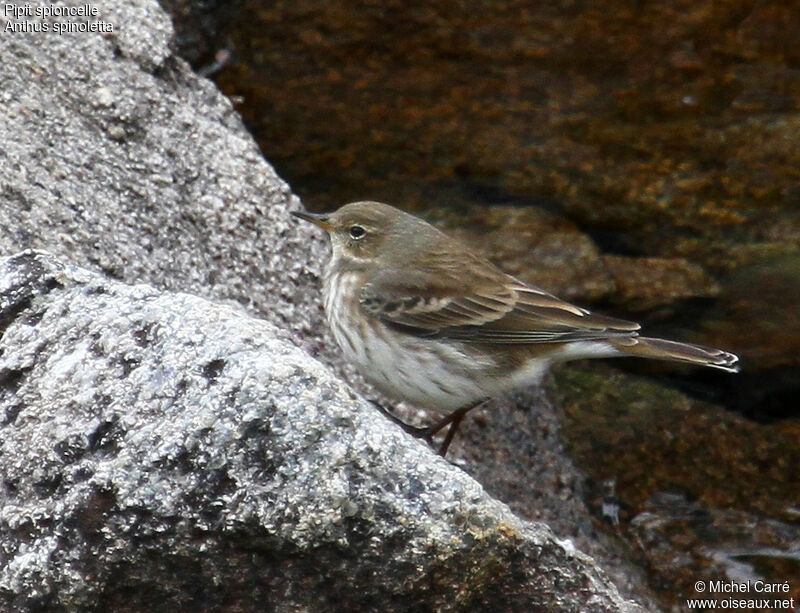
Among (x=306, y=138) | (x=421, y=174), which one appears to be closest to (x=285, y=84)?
(x=306, y=138)

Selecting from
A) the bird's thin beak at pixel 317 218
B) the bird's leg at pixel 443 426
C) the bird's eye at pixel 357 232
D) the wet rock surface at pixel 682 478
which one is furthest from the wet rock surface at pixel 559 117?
the bird's leg at pixel 443 426

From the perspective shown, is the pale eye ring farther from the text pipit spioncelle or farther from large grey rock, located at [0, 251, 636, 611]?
large grey rock, located at [0, 251, 636, 611]

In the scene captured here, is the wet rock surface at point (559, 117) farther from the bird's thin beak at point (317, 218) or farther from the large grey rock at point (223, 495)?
the large grey rock at point (223, 495)

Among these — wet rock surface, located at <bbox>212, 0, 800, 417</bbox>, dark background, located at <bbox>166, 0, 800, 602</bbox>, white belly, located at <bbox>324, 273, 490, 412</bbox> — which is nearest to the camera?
white belly, located at <bbox>324, 273, 490, 412</bbox>

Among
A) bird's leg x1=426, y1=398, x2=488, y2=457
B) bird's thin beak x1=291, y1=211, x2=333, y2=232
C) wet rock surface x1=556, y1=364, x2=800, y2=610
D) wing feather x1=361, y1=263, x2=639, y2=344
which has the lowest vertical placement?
wet rock surface x1=556, y1=364, x2=800, y2=610

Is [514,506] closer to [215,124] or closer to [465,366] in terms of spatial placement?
[465,366]

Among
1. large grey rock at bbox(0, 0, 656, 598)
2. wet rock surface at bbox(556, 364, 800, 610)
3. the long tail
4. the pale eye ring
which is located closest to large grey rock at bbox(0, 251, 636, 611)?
large grey rock at bbox(0, 0, 656, 598)
